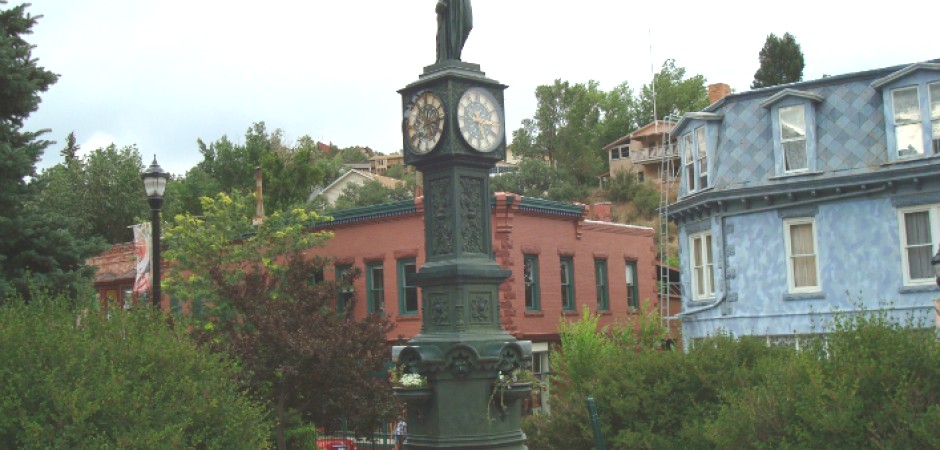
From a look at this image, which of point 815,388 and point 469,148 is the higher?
point 469,148

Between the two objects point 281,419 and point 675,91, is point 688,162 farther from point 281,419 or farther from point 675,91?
point 675,91

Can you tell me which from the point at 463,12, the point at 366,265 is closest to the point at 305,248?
the point at 366,265

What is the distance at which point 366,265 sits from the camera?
33219mm

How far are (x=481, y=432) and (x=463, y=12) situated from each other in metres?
4.92

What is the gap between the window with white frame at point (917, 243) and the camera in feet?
79.7

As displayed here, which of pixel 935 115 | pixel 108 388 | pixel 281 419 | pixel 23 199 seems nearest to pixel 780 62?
pixel 935 115

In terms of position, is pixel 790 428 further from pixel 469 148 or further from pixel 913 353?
pixel 469 148

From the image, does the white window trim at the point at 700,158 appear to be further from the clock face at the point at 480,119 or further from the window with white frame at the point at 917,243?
the clock face at the point at 480,119

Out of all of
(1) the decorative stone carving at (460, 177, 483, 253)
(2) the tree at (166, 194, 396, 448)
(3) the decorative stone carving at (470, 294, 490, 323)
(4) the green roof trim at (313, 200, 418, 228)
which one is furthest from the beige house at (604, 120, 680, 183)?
(3) the decorative stone carving at (470, 294, 490, 323)

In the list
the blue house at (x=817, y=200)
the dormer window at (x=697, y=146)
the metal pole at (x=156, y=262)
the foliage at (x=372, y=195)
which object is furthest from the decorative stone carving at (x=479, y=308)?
the foliage at (x=372, y=195)

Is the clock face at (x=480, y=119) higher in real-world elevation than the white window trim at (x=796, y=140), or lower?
lower

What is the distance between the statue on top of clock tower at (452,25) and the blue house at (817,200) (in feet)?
48.4

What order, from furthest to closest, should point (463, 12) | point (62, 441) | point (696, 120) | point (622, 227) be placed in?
point (622, 227) → point (696, 120) → point (463, 12) → point (62, 441)

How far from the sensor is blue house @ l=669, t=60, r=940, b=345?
2441cm
